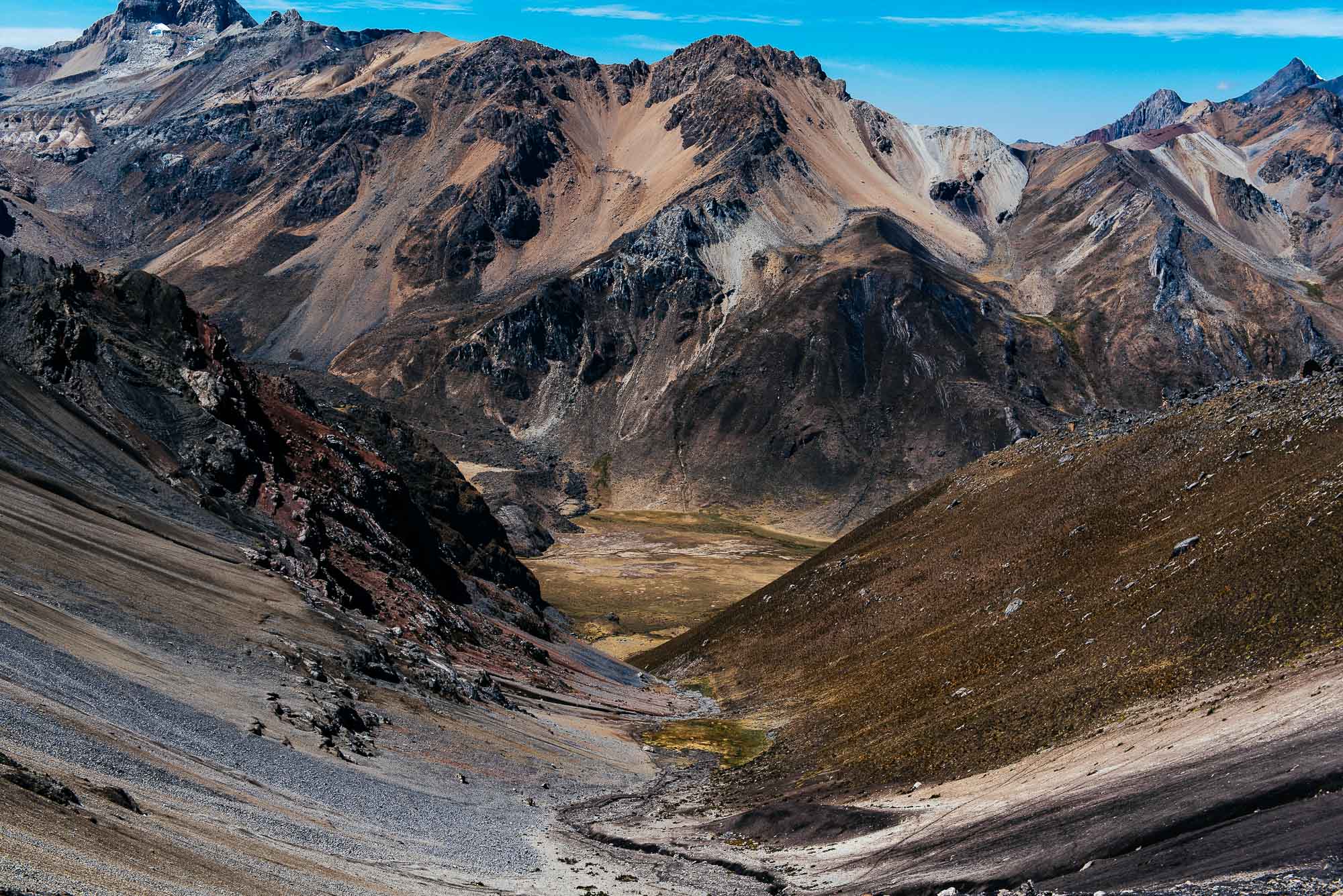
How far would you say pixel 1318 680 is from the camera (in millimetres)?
37469

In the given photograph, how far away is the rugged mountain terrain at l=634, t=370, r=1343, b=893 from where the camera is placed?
33.1 m

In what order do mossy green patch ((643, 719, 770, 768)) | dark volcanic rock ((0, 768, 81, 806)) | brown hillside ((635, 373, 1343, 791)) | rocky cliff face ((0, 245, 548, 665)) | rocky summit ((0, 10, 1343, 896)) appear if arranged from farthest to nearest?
rocky cliff face ((0, 245, 548, 665)), mossy green patch ((643, 719, 770, 768)), brown hillside ((635, 373, 1343, 791)), rocky summit ((0, 10, 1343, 896)), dark volcanic rock ((0, 768, 81, 806))

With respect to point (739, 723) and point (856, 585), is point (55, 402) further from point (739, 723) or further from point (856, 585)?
point (856, 585)

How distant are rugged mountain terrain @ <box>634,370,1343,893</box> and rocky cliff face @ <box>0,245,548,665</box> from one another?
27208 millimetres

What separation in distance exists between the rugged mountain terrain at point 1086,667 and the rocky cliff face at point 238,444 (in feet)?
89.3

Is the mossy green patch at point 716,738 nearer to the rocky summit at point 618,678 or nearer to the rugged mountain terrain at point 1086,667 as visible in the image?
the rocky summit at point 618,678

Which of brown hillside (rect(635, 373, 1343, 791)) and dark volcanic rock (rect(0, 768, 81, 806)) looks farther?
brown hillside (rect(635, 373, 1343, 791))

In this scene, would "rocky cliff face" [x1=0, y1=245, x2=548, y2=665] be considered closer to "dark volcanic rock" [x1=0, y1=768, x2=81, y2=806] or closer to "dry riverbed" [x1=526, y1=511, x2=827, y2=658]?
"dry riverbed" [x1=526, y1=511, x2=827, y2=658]

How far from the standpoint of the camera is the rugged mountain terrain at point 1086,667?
109 ft

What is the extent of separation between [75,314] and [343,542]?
24736mm

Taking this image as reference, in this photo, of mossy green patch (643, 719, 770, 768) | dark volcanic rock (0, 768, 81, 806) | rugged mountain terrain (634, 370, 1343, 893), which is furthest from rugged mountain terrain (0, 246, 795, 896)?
rugged mountain terrain (634, 370, 1343, 893)

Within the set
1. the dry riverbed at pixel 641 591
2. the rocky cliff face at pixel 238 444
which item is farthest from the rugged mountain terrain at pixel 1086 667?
the dry riverbed at pixel 641 591

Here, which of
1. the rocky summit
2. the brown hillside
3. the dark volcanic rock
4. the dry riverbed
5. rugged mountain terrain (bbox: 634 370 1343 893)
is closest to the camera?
the dark volcanic rock

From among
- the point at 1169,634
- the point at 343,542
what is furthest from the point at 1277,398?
the point at 343,542
